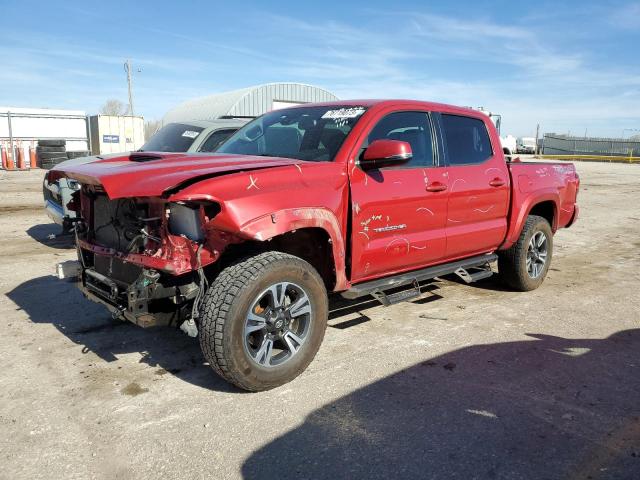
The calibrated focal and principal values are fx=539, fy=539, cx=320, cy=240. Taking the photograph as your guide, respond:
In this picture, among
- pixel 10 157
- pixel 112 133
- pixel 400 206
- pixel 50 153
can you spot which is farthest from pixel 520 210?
pixel 112 133

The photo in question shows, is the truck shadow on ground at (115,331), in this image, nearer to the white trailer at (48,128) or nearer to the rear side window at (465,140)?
the rear side window at (465,140)

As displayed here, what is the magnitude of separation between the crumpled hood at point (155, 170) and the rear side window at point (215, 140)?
356 centimetres

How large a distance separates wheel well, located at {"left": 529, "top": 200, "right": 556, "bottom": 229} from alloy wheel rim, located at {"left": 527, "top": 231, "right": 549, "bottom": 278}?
0.33 m

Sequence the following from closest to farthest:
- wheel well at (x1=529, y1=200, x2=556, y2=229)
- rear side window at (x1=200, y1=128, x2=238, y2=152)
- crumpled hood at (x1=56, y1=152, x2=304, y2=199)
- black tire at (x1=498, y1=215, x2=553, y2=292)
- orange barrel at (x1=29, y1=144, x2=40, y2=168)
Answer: crumpled hood at (x1=56, y1=152, x2=304, y2=199) → black tire at (x1=498, y1=215, x2=553, y2=292) → wheel well at (x1=529, y1=200, x2=556, y2=229) → rear side window at (x1=200, y1=128, x2=238, y2=152) → orange barrel at (x1=29, y1=144, x2=40, y2=168)

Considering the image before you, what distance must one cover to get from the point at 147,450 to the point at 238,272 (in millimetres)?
1067

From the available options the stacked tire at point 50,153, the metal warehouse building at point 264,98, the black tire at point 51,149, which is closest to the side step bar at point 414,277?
the stacked tire at point 50,153

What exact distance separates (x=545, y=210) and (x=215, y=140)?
4.51 meters

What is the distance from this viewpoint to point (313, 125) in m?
4.35

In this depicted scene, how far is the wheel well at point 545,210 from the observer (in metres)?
6.02

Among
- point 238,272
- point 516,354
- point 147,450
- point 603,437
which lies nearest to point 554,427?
point 603,437

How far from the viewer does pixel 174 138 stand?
802 centimetres

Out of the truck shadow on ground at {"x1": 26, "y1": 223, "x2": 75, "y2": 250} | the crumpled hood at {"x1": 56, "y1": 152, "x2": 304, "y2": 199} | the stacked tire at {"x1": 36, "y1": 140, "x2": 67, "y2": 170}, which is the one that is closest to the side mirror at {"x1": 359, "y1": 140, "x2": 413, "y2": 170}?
the crumpled hood at {"x1": 56, "y1": 152, "x2": 304, "y2": 199}

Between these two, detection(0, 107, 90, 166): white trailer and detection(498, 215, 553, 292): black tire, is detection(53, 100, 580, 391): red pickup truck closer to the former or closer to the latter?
detection(498, 215, 553, 292): black tire

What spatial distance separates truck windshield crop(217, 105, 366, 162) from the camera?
409cm
